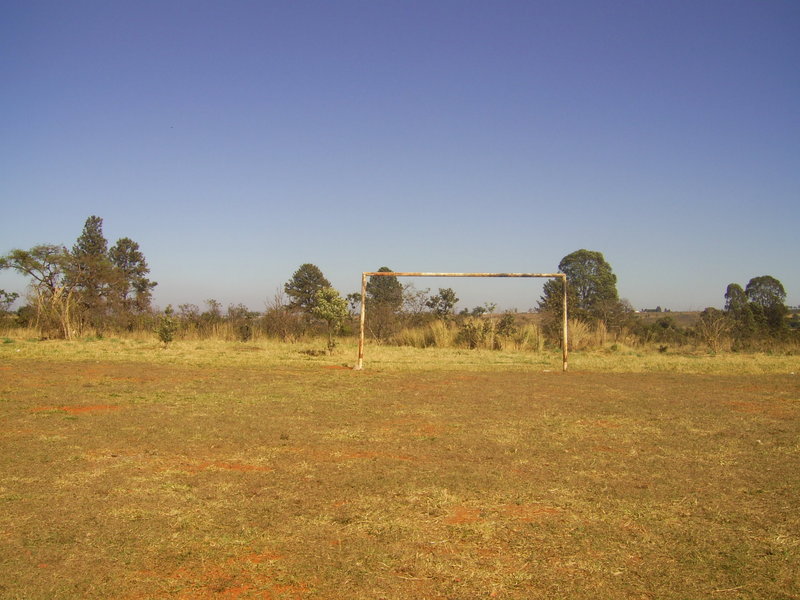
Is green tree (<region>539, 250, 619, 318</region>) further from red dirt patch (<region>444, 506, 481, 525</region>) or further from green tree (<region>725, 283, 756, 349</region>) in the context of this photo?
red dirt patch (<region>444, 506, 481, 525</region>)

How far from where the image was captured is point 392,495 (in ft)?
15.8

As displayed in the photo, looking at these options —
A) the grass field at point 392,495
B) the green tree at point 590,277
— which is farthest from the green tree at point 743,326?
the grass field at point 392,495

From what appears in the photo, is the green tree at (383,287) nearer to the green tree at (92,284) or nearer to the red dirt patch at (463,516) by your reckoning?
the green tree at (92,284)

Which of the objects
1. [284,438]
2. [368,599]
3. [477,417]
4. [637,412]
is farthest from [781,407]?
[368,599]

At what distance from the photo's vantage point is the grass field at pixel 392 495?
3.39 meters

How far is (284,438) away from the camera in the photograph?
691 centimetres

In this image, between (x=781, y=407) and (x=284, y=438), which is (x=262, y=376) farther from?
(x=781, y=407)

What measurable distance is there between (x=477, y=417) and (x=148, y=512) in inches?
203

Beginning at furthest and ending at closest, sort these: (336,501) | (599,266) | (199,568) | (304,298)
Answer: (599,266), (304,298), (336,501), (199,568)

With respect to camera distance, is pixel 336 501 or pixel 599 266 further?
pixel 599 266

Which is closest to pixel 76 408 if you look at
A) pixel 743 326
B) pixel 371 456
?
pixel 371 456

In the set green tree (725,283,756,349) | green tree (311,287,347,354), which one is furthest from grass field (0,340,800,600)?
green tree (725,283,756,349)

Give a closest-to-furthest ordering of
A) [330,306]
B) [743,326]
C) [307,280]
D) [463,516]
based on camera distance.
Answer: [463,516]
[330,306]
[743,326]
[307,280]

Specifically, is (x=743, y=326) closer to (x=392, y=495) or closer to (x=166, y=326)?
(x=166, y=326)
